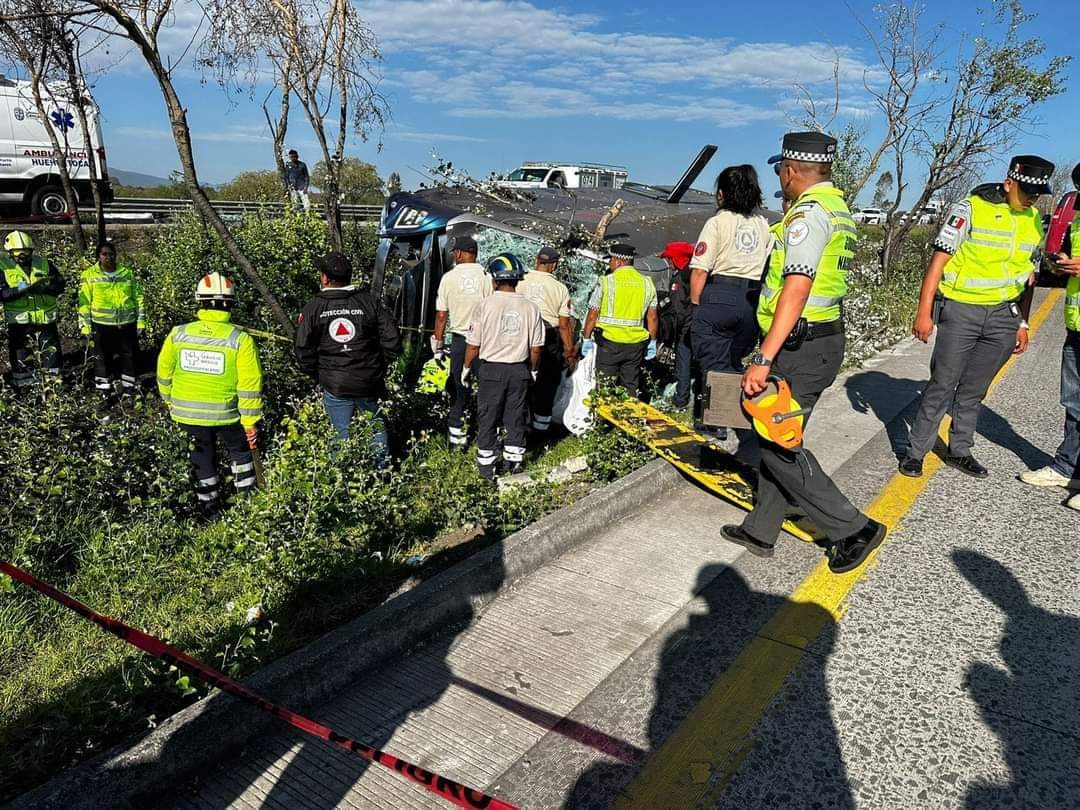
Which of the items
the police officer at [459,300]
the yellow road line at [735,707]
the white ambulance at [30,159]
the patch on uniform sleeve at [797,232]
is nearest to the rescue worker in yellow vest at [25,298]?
the police officer at [459,300]

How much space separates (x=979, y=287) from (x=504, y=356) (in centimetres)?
319

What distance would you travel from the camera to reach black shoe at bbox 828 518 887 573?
3.57m

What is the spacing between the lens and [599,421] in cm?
568

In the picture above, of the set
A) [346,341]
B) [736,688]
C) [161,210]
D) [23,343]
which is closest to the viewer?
[736,688]

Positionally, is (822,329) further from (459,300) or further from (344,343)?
(459,300)

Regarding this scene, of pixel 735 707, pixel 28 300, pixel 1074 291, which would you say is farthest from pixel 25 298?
pixel 1074 291

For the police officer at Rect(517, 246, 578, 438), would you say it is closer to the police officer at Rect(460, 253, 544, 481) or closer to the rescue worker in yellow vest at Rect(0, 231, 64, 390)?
the police officer at Rect(460, 253, 544, 481)

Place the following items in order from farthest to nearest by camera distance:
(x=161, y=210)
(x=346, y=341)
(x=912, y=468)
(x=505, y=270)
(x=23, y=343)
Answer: (x=161, y=210), (x=23, y=343), (x=505, y=270), (x=346, y=341), (x=912, y=468)

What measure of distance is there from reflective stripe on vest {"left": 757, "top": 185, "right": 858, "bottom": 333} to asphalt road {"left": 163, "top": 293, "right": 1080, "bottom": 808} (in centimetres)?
127

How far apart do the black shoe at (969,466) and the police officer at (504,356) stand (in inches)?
121

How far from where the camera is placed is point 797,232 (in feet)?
11.0

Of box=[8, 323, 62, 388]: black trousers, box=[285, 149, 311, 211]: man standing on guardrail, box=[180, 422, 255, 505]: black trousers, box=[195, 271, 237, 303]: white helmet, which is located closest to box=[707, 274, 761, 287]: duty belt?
box=[195, 271, 237, 303]: white helmet

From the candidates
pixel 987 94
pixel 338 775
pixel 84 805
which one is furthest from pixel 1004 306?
pixel 987 94

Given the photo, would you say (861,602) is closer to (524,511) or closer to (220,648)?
(524,511)
